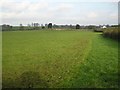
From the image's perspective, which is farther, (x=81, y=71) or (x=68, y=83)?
(x=81, y=71)

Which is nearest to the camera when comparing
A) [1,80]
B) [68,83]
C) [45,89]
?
[45,89]

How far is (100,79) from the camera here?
26.2 ft

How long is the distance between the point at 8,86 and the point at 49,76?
1782mm

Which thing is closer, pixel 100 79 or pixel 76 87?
pixel 76 87

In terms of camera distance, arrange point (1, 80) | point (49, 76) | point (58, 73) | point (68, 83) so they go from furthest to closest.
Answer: point (58, 73) → point (49, 76) → point (1, 80) → point (68, 83)

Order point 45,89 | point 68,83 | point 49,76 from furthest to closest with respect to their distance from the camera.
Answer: point 49,76 → point 68,83 → point 45,89

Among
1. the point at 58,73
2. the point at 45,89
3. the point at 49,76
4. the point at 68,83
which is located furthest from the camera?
the point at 58,73

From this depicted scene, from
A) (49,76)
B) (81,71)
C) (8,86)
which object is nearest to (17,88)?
(8,86)

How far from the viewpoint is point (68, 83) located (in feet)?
24.2

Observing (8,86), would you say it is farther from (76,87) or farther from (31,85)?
(76,87)

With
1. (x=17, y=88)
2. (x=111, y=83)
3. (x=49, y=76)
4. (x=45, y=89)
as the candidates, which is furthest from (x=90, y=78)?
(x=17, y=88)

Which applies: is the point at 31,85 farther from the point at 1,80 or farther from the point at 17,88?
the point at 1,80

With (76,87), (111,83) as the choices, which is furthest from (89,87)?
(111,83)

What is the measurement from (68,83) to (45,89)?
94cm
